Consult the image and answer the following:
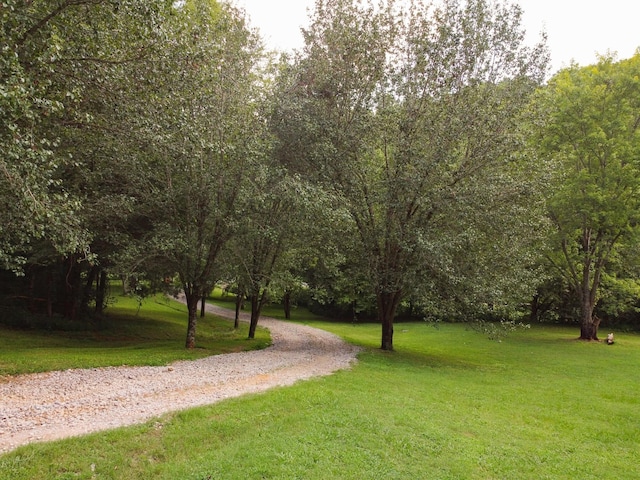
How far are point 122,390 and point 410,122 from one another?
14338mm

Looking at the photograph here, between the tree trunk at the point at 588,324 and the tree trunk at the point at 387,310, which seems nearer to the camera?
the tree trunk at the point at 387,310

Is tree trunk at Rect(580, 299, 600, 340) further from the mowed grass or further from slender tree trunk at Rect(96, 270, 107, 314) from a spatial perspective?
slender tree trunk at Rect(96, 270, 107, 314)

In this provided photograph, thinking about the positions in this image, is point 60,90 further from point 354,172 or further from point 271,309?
point 271,309

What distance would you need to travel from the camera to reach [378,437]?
812 centimetres

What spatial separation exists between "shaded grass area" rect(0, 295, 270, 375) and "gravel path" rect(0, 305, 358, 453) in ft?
2.69

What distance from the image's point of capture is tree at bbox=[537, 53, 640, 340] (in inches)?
929

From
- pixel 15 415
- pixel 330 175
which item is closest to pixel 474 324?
pixel 330 175

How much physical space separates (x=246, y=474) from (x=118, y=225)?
577 inches

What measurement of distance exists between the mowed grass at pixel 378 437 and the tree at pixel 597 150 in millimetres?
12893

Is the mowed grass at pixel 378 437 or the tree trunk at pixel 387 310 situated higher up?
the tree trunk at pixel 387 310

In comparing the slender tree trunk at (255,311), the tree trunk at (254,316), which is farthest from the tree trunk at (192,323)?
the tree trunk at (254,316)

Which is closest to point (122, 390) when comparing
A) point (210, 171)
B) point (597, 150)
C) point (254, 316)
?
point (210, 171)

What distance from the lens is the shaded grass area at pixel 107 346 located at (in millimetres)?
13125

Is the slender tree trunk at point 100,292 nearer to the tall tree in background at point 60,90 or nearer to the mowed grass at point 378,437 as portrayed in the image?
the tall tree in background at point 60,90
